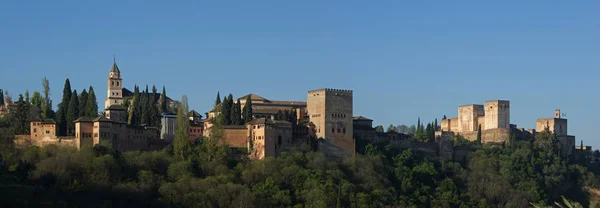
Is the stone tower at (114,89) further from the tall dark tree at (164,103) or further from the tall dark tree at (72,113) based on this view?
the tall dark tree at (72,113)

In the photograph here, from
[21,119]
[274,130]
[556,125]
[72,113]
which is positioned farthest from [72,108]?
[556,125]

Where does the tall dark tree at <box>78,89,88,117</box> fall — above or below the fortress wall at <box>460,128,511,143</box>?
above

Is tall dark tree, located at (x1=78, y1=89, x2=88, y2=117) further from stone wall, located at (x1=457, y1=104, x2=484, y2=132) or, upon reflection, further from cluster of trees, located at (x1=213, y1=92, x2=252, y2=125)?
stone wall, located at (x1=457, y1=104, x2=484, y2=132)

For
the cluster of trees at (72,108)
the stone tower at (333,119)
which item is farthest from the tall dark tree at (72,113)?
the stone tower at (333,119)

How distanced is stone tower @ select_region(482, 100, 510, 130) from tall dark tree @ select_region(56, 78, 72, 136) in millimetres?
27341

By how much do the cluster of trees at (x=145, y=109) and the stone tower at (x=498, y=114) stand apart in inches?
833

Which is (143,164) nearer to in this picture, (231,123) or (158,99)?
(231,123)

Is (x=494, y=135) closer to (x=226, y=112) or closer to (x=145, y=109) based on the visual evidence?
(x=226, y=112)

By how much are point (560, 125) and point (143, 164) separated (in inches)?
1247

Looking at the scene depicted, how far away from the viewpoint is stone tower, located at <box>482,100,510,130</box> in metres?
62.2

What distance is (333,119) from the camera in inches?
2005

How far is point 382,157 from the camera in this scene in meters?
51.6

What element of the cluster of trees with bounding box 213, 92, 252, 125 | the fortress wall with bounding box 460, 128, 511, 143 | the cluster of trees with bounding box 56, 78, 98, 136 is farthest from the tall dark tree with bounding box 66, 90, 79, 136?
the fortress wall with bounding box 460, 128, 511, 143

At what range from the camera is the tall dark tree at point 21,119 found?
4750 centimetres
